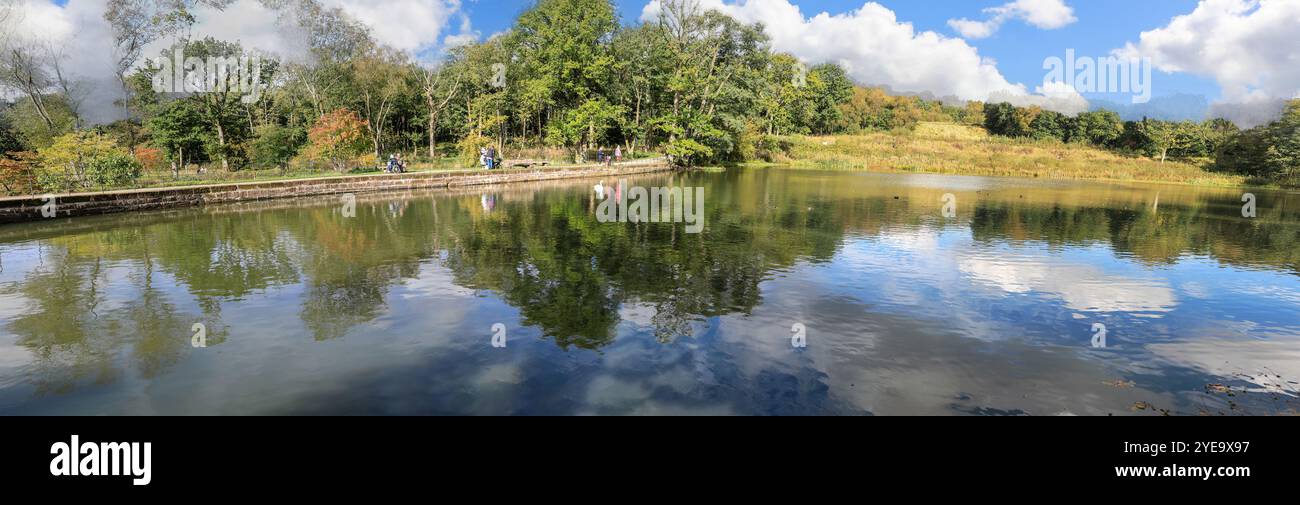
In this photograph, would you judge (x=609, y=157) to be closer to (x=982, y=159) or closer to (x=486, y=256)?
(x=486, y=256)

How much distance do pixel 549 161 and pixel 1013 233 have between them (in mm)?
31062

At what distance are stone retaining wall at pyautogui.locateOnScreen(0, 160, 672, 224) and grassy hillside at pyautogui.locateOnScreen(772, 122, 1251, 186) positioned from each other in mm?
32552

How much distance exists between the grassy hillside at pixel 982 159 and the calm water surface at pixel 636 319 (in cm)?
3897

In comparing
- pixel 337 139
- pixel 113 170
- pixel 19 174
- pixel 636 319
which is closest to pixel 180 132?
pixel 337 139

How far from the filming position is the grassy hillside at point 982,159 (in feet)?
169

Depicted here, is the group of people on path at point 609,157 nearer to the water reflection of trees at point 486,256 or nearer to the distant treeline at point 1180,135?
the water reflection of trees at point 486,256

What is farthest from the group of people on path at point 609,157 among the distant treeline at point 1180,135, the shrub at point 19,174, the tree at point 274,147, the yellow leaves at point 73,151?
the distant treeline at point 1180,135

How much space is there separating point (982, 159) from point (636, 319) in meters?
60.1

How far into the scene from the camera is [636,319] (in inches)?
357
